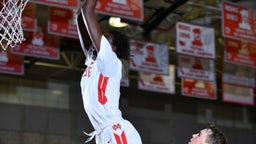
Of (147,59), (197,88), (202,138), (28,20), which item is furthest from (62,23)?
(202,138)

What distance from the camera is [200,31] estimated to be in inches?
457

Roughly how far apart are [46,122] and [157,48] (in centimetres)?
369

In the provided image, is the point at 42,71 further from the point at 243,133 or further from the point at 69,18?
the point at 243,133

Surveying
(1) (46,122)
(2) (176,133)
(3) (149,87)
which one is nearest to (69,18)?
(3) (149,87)

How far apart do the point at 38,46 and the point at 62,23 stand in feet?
2.55

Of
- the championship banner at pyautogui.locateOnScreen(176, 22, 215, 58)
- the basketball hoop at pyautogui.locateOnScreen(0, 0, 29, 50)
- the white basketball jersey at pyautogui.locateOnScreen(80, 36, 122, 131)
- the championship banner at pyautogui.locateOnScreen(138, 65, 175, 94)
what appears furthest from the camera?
the championship banner at pyautogui.locateOnScreen(138, 65, 175, 94)

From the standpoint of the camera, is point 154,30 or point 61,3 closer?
point 61,3

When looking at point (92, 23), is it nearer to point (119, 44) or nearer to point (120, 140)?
point (119, 44)

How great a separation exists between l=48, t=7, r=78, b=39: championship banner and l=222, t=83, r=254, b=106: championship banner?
4.03 metres

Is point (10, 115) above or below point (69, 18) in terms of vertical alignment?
below

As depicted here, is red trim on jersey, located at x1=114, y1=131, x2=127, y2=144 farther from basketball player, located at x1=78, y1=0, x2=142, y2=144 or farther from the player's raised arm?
the player's raised arm

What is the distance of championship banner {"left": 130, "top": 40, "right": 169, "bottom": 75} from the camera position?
39.0 feet

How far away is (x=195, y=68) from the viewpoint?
12.5 m

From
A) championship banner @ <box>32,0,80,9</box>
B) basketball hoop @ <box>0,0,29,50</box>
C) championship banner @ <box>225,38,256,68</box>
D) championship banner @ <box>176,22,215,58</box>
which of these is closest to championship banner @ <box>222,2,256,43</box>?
championship banner @ <box>225,38,256,68</box>
